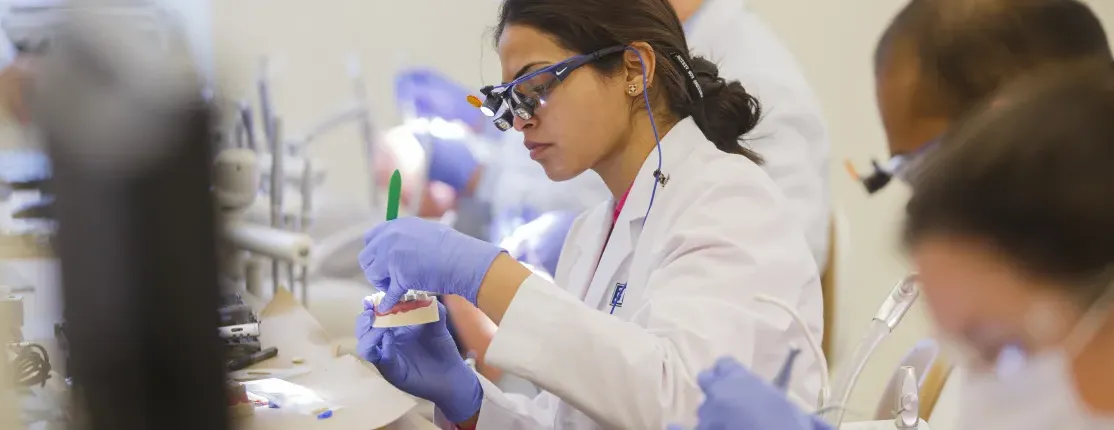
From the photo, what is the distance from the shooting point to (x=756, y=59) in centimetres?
212

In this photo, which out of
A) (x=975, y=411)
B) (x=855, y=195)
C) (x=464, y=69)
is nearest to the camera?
(x=975, y=411)

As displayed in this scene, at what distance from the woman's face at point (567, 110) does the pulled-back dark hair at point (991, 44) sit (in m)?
0.42

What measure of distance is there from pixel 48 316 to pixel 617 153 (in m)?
1.00

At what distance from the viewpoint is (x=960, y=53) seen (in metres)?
1.20

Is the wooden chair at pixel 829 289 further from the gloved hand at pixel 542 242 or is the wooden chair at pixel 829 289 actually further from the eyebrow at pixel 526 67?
the eyebrow at pixel 526 67

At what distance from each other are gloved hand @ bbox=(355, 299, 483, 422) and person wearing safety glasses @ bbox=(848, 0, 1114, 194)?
0.69m

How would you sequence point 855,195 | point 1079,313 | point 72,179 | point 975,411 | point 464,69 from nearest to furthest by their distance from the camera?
1. point 72,179
2. point 1079,313
3. point 975,411
4. point 855,195
5. point 464,69

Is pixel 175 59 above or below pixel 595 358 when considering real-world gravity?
above

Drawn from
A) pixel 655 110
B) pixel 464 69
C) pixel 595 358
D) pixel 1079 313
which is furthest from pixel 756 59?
pixel 464 69

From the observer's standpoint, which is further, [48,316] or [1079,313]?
[1079,313]

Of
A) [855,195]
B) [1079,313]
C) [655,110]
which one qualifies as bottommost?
[855,195]

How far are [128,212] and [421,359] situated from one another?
0.99 metres

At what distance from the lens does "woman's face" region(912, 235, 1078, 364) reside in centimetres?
75

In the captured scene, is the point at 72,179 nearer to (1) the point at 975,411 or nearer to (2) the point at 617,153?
(1) the point at 975,411
